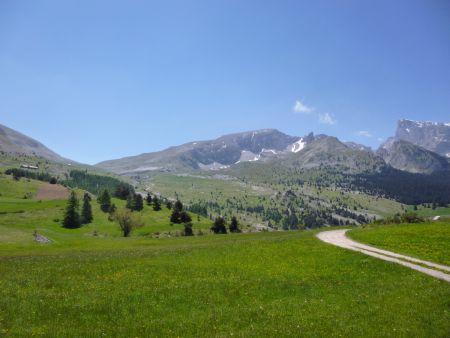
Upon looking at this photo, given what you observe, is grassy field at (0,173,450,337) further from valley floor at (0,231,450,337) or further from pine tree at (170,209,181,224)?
pine tree at (170,209,181,224)

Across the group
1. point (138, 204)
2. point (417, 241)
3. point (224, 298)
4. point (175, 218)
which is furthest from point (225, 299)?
point (138, 204)

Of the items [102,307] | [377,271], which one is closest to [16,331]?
[102,307]

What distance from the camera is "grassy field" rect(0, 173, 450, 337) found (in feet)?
64.8

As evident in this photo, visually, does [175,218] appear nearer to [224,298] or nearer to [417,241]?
[417,241]

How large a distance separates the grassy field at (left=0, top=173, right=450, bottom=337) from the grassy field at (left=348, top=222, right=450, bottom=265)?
7.58 ft

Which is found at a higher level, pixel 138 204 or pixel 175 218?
pixel 138 204

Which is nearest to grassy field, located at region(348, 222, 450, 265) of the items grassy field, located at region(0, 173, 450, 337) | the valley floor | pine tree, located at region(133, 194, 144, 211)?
grassy field, located at region(0, 173, 450, 337)

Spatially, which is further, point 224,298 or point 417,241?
point 417,241

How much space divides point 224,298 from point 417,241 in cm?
3575

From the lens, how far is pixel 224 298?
25453 mm

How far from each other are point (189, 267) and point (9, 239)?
216 feet

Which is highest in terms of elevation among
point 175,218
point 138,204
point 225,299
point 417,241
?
point 417,241

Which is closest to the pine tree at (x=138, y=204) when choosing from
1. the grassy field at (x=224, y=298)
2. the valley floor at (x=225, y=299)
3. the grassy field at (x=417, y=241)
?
the grassy field at (x=417, y=241)

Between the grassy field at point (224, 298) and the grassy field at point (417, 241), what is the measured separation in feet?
7.58
